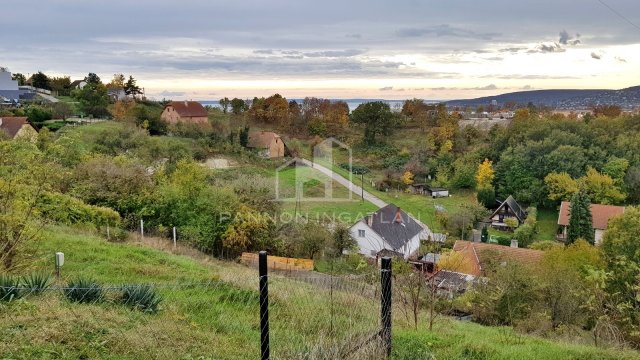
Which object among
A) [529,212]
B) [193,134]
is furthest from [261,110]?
[529,212]

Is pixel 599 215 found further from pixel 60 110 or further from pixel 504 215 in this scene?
pixel 60 110

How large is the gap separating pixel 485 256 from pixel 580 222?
35.1ft

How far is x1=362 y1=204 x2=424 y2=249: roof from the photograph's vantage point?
1887 centimetres

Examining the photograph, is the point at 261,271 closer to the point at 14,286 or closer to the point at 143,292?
the point at 143,292

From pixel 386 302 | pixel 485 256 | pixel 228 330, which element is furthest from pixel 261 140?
pixel 386 302

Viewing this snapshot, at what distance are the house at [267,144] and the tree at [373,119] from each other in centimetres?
960

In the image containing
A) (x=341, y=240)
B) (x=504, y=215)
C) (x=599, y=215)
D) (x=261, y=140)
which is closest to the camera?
(x=341, y=240)

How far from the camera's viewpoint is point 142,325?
4.16 m

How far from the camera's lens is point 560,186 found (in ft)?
98.3

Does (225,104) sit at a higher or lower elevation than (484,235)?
higher

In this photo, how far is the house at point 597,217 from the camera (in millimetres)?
25125

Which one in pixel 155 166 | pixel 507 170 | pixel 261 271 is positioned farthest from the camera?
pixel 507 170

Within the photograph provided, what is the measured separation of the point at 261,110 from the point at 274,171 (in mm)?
12227

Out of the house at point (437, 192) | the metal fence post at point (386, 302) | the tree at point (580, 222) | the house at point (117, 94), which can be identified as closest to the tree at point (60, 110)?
the house at point (117, 94)
